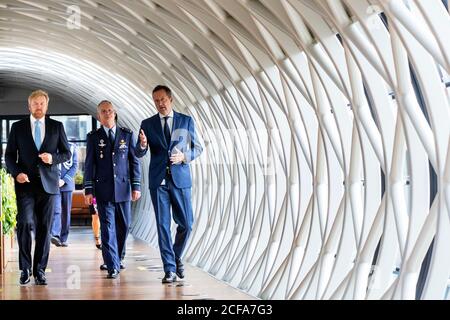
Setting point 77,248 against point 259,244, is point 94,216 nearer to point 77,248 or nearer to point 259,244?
point 77,248

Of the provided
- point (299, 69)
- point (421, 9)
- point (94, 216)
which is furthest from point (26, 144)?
point (94, 216)

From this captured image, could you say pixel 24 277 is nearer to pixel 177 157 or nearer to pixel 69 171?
pixel 177 157

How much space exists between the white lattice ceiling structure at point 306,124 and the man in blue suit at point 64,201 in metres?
2.59

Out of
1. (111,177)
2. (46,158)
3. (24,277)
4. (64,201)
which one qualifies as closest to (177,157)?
(111,177)

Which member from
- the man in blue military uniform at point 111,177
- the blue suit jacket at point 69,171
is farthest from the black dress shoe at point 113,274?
the blue suit jacket at point 69,171

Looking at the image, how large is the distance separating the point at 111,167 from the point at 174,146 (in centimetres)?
123

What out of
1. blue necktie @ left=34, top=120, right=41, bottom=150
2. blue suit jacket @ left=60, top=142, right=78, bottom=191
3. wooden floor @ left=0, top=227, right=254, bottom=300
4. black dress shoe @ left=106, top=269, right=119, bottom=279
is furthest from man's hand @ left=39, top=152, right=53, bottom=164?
blue suit jacket @ left=60, top=142, right=78, bottom=191

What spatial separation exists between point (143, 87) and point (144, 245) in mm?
3974

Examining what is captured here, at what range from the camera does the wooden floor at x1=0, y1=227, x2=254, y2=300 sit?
35.7 feet

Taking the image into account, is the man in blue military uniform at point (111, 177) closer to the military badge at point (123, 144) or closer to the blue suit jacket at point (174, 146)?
the military badge at point (123, 144)

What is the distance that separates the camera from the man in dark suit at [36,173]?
11180mm

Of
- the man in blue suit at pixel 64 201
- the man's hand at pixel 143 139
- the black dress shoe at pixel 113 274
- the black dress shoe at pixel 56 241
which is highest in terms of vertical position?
the man's hand at pixel 143 139

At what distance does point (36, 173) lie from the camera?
36.8ft

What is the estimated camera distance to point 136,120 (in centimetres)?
2758
